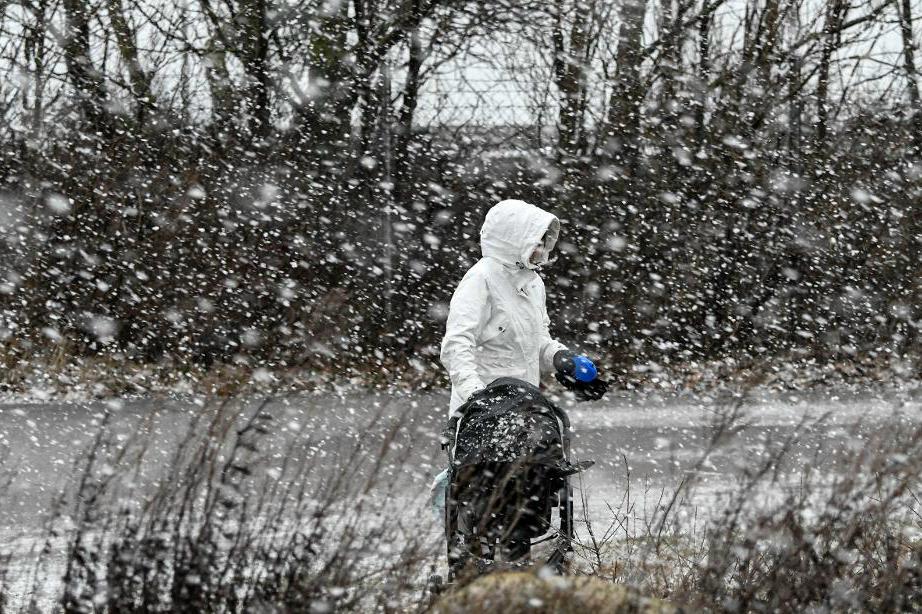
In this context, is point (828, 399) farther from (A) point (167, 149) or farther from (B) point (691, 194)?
(A) point (167, 149)

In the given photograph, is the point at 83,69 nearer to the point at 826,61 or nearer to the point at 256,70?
the point at 256,70

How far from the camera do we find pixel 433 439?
28.7ft

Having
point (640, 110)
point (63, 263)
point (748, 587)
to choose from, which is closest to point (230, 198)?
point (63, 263)

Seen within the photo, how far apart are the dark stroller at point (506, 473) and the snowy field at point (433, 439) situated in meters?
1.61

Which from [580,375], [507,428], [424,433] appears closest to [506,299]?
[580,375]

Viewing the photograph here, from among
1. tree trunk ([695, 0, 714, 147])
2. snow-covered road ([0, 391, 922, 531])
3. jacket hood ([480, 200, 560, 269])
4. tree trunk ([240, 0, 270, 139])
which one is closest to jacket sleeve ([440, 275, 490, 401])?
jacket hood ([480, 200, 560, 269])

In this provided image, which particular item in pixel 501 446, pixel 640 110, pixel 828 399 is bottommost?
pixel 828 399

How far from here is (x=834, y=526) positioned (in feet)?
12.3

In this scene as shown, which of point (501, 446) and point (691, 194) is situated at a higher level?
point (691, 194)

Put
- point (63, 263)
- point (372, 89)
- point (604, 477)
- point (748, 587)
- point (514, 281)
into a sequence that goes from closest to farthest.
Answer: point (748, 587)
point (514, 281)
point (604, 477)
point (63, 263)
point (372, 89)

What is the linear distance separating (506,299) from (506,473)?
90 cm

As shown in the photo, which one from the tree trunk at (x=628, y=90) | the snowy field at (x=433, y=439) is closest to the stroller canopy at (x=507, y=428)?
the snowy field at (x=433, y=439)

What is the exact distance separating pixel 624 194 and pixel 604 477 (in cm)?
566

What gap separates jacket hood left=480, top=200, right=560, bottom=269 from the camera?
4.45 metres
